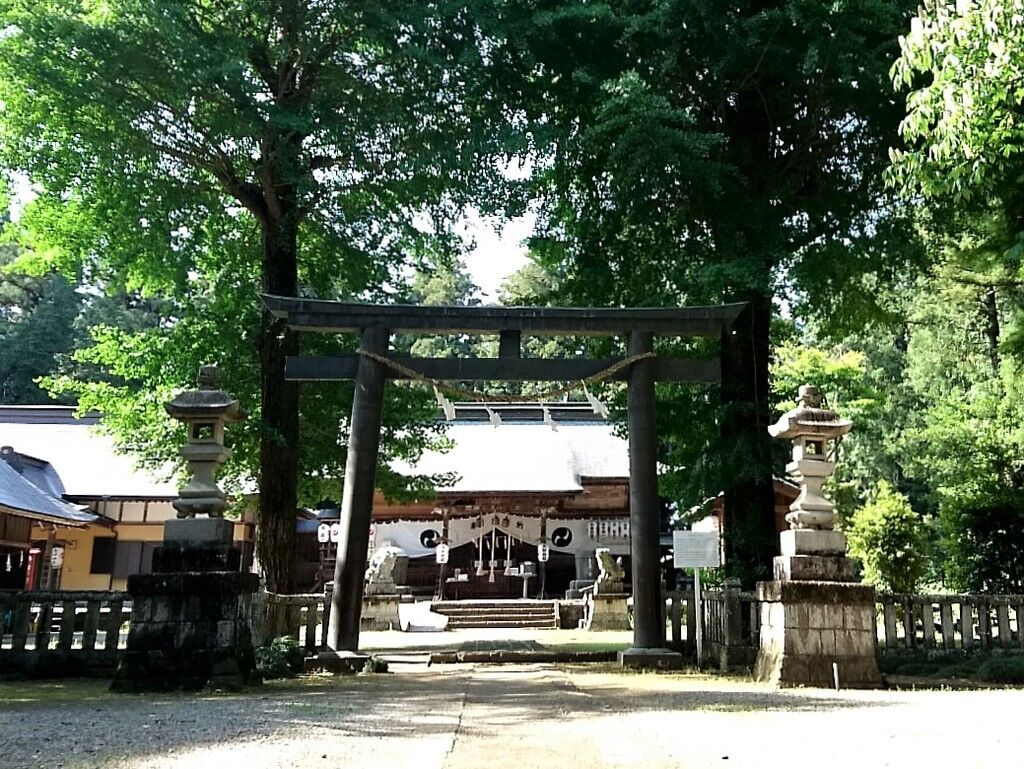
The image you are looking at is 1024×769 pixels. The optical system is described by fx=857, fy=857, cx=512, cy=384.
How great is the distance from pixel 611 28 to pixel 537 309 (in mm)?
4150

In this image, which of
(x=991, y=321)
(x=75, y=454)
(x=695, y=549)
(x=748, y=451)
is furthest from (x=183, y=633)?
(x=991, y=321)

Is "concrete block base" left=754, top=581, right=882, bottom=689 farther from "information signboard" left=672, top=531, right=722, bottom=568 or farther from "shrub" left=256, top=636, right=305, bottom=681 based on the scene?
"shrub" left=256, top=636, right=305, bottom=681

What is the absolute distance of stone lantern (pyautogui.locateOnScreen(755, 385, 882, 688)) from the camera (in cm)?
830

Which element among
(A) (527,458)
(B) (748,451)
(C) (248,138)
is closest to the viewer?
(B) (748,451)

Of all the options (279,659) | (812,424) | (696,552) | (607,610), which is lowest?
(279,659)

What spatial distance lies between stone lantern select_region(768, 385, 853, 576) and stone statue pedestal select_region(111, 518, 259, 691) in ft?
18.0

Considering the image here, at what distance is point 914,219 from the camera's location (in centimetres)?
1180

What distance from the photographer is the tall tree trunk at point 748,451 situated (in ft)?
36.2

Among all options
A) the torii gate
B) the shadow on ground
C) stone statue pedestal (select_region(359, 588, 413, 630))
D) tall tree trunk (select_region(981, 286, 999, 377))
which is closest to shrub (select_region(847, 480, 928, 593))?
tall tree trunk (select_region(981, 286, 999, 377))

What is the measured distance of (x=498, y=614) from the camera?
72.3 ft

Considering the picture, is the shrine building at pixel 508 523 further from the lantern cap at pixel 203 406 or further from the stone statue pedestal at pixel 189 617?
the stone statue pedestal at pixel 189 617

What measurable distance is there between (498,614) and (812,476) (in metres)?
14.6

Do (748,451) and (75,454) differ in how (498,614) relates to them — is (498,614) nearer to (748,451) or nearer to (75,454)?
(748,451)

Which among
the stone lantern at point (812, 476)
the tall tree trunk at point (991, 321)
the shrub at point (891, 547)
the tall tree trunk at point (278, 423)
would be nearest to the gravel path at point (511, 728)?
the stone lantern at point (812, 476)
